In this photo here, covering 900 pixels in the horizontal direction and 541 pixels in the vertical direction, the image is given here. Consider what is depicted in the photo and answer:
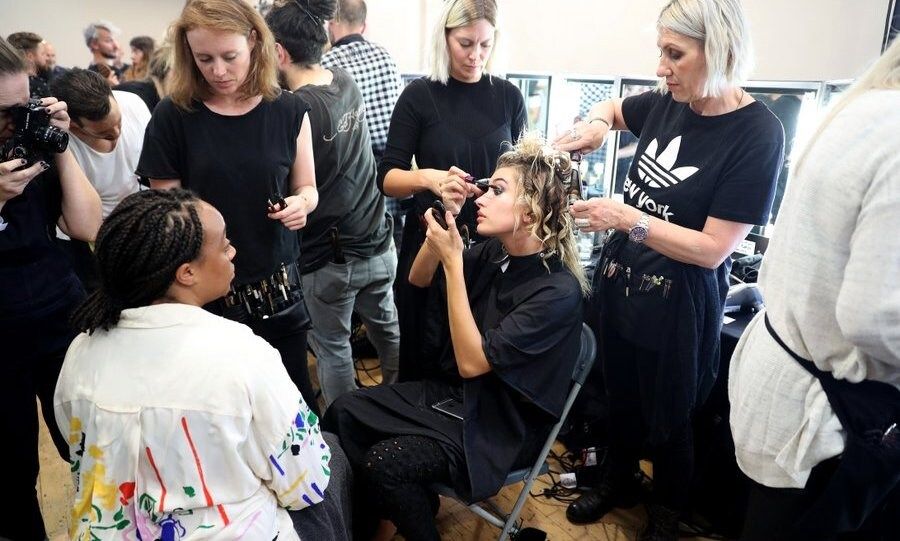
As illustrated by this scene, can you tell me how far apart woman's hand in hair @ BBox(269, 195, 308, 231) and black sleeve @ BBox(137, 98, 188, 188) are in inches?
10.8

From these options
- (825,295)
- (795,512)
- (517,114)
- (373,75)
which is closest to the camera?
(825,295)

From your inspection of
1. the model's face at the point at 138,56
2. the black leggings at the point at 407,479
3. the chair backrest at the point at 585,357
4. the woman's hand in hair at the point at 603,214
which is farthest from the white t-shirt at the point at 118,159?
the model's face at the point at 138,56

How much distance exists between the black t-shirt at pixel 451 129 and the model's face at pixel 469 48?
0.13 feet

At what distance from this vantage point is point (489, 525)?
78.7 inches

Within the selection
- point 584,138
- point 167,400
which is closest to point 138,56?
point 584,138

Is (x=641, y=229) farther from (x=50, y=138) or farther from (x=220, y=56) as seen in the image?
(x=50, y=138)

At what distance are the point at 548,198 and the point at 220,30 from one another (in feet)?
3.19

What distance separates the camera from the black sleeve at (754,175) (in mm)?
1429

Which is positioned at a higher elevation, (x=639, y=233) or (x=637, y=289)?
(x=639, y=233)

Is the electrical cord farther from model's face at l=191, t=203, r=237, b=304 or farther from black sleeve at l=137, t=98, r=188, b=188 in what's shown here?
black sleeve at l=137, t=98, r=188, b=188

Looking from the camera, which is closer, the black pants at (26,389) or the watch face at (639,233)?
the black pants at (26,389)

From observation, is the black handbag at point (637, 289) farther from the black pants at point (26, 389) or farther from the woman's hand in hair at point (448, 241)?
the black pants at point (26, 389)

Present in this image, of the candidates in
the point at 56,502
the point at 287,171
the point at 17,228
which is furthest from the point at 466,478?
the point at 56,502

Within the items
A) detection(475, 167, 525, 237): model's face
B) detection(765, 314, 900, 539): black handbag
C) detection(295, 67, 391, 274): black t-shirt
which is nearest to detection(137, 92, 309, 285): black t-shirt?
detection(295, 67, 391, 274): black t-shirt
